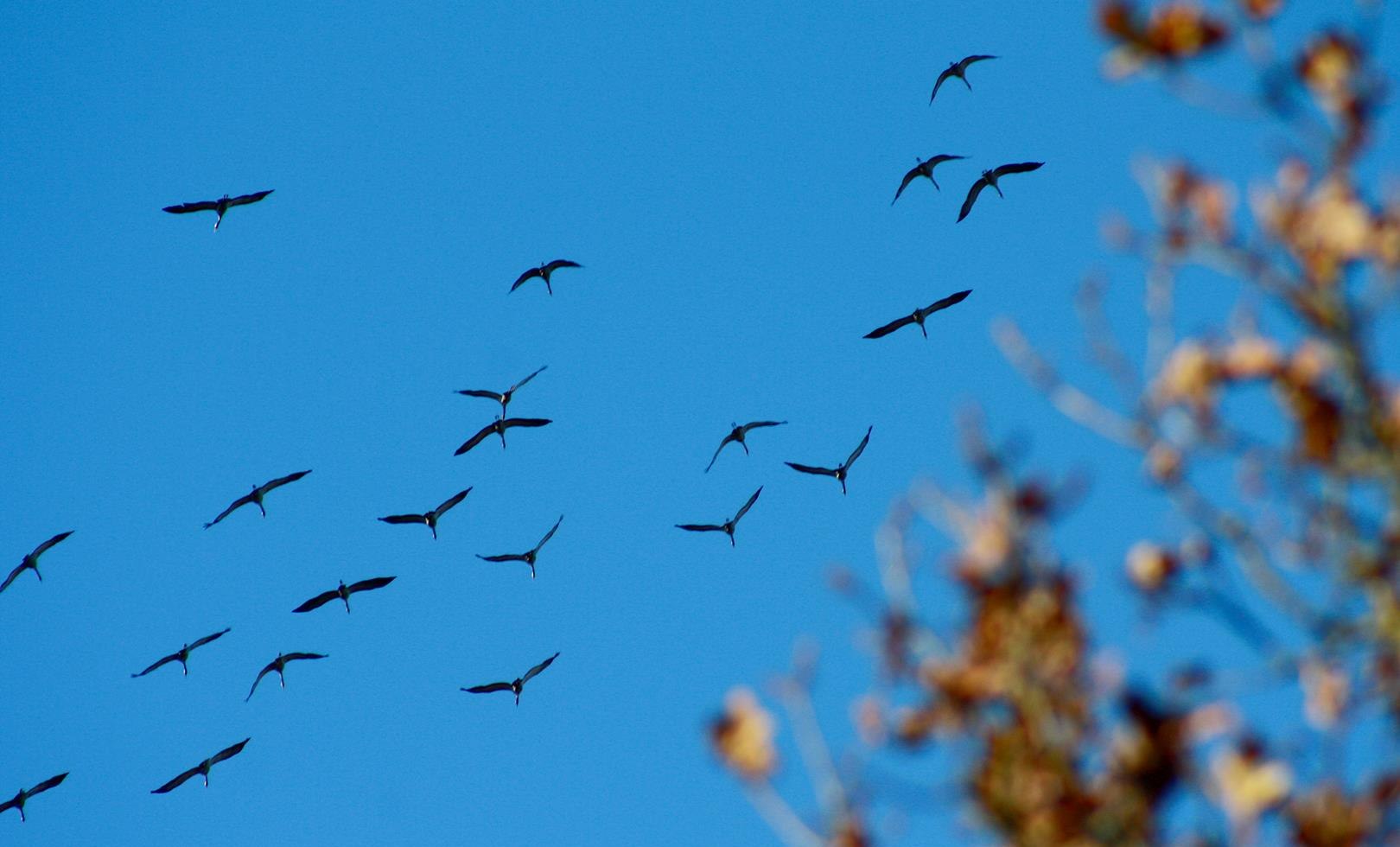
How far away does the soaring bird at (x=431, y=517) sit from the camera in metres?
33.2

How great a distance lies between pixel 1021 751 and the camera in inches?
233

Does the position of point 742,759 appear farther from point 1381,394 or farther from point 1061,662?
point 1381,394

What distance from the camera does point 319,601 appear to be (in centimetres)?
3422

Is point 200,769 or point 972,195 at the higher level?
point 972,195

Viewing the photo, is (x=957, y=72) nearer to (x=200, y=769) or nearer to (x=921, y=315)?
(x=921, y=315)

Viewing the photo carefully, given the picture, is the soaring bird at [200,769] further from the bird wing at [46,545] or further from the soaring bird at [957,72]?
the soaring bird at [957,72]

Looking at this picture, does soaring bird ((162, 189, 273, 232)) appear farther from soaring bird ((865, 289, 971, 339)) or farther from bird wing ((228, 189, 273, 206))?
soaring bird ((865, 289, 971, 339))

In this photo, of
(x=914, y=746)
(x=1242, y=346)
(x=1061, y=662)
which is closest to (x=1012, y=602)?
(x=1061, y=662)

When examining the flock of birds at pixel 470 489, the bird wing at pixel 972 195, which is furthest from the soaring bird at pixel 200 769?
the bird wing at pixel 972 195

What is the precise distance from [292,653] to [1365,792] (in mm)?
33111

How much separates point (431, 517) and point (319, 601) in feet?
10.1

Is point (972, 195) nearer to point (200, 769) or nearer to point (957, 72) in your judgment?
point (957, 72)

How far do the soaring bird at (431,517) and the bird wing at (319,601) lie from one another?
2.44 m

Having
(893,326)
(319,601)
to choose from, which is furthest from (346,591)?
(893,326)
